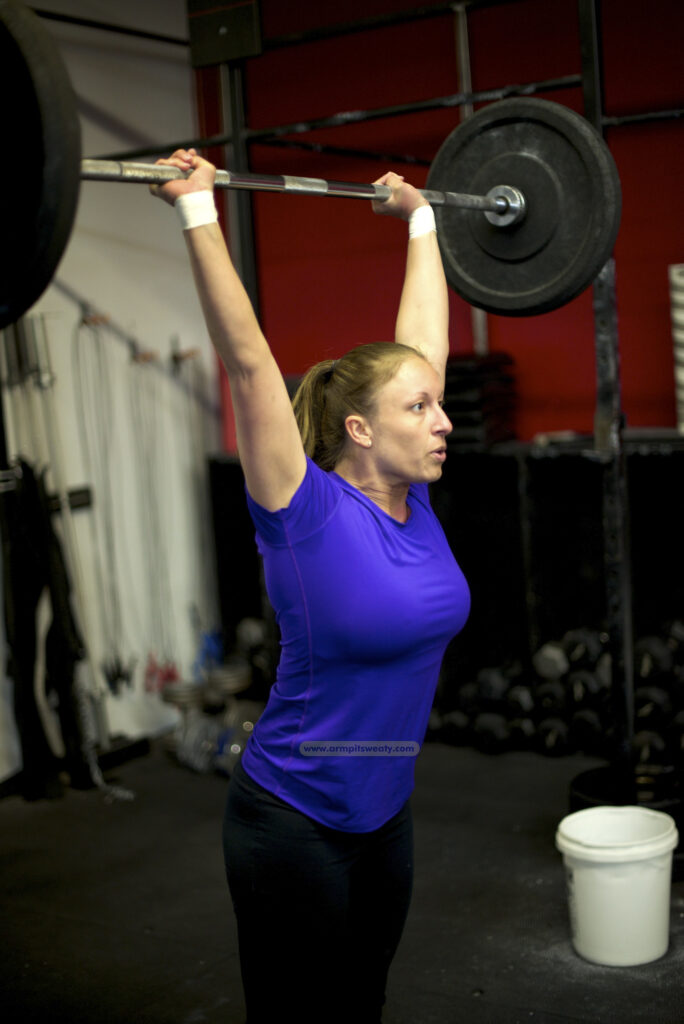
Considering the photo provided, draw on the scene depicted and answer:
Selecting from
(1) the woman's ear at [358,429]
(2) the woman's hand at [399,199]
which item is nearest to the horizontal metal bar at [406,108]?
(2) the woman's hand at [399,199]

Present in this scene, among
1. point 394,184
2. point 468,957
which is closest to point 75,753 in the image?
point 468,957

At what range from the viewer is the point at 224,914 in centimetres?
309

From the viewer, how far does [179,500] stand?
4.88m

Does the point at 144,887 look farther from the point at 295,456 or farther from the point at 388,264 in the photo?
A: the point at 388,264

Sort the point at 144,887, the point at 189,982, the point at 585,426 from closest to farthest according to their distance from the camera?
the point at 189,982 < the point at 144,887 < the point at 585,426

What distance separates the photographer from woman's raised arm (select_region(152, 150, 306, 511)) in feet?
4.90

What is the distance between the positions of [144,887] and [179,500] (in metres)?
1.95

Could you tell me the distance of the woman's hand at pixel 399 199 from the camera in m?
2.19

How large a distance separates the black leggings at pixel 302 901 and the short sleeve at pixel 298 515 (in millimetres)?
385

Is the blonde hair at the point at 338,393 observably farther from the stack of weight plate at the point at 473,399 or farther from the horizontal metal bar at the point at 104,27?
the horizontal metal bar at the point at 104,27

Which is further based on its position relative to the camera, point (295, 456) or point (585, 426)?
point (585, 426)

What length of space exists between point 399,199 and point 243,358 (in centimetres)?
83

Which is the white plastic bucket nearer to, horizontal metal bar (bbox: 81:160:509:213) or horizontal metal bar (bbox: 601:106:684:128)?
horizontal metal bar (bbox: 81:160:509:213)

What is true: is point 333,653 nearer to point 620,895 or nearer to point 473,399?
point 620,895
